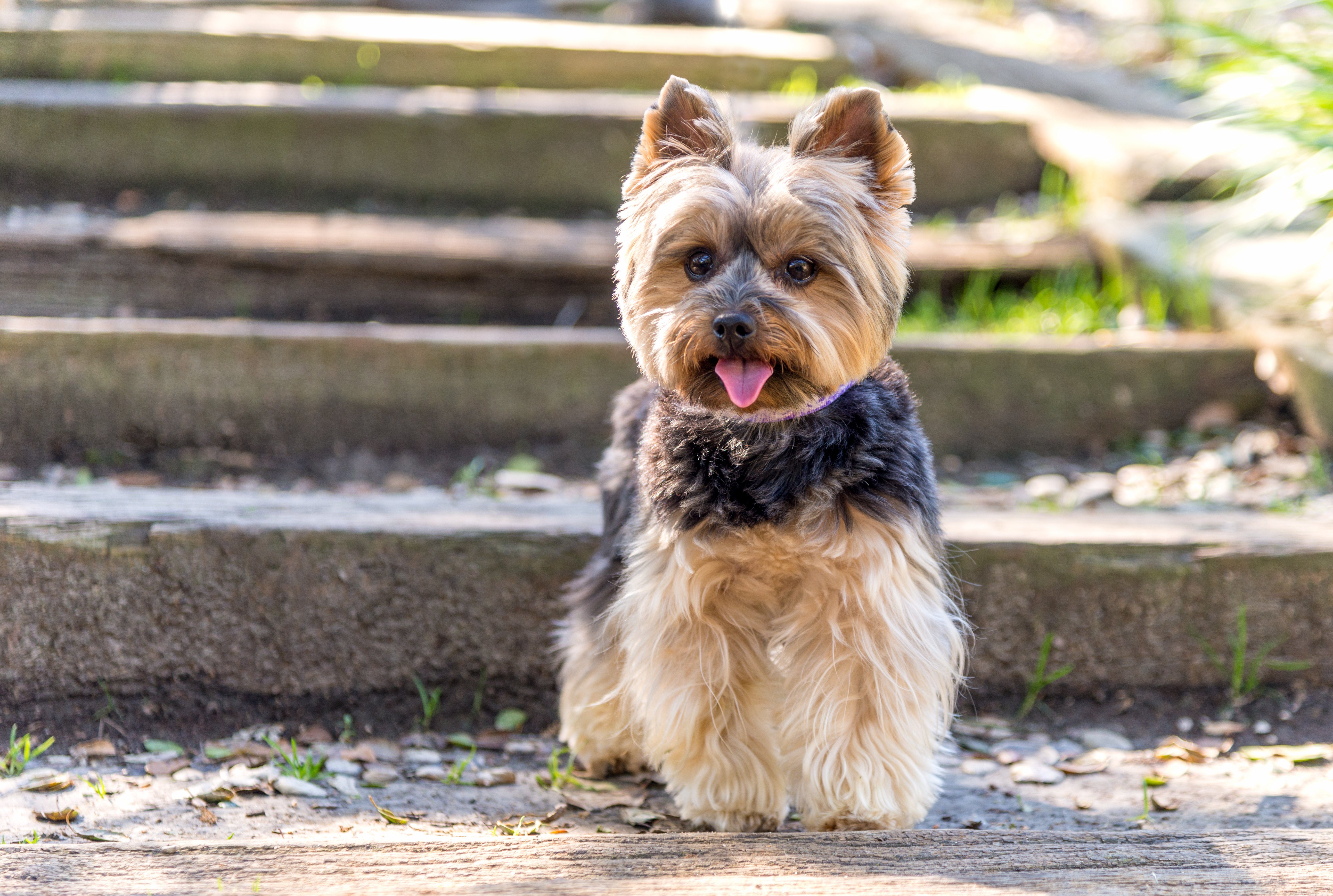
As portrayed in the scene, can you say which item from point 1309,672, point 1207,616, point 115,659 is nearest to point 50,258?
point 115,659

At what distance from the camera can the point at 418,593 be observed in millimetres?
3172

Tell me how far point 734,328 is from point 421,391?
80.3 inches

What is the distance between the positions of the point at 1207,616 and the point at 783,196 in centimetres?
193

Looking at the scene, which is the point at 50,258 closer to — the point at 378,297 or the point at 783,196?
the point at 378,297

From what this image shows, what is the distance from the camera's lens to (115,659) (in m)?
3.05

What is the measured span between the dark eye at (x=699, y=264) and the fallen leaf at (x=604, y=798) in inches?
53.6

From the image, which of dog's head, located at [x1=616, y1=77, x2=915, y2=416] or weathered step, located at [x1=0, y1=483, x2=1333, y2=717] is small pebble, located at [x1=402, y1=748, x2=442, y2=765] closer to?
weathered step, located at [x1=0, y1=483, x2=1333, y2=717]

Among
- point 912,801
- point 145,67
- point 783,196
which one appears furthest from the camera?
point 145,67

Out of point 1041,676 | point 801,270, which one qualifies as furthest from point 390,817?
point 1041,676

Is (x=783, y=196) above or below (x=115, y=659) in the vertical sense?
above

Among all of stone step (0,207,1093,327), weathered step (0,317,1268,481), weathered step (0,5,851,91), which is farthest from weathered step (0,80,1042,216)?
weathered step (0,317,1268,481)

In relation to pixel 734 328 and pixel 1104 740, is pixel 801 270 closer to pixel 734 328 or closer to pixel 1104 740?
pixel 734 328

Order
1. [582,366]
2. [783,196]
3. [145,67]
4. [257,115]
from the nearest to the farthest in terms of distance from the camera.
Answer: [783,196] < [582,366] < [257,115] < [145,67]

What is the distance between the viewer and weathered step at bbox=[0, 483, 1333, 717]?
3.02 meters
